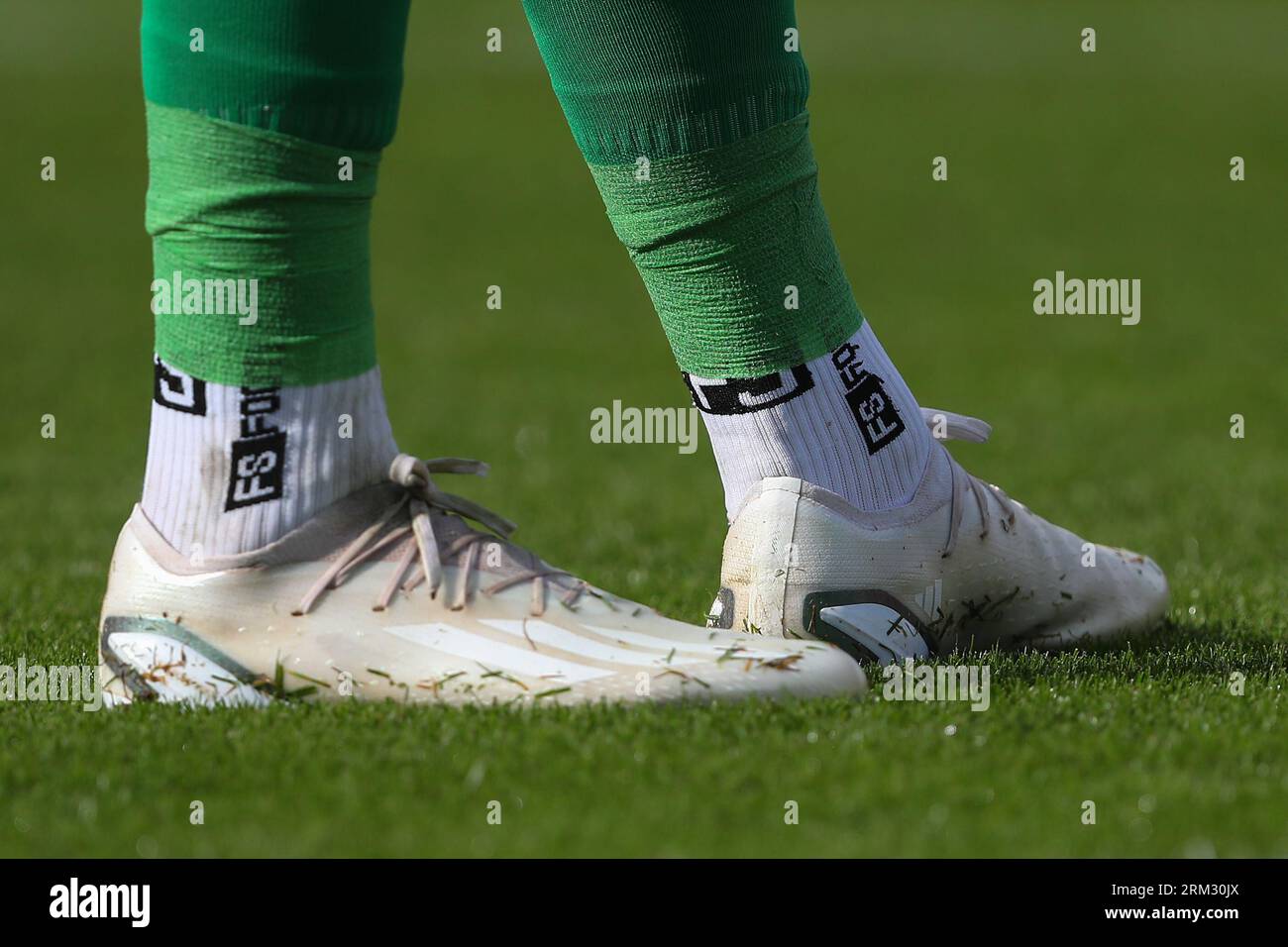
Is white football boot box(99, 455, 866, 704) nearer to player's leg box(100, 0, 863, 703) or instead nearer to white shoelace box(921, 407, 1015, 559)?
player's leg box(100, 0, 863, 703)

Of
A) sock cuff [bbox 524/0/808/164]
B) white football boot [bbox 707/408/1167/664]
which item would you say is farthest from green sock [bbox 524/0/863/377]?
white football boot [bbox 707/408/1167/664]

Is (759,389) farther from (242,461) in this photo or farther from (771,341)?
(242,461)

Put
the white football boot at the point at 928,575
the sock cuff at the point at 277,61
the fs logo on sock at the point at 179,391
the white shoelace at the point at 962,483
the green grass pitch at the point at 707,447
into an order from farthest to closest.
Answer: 1. the white shoelace at the point at 962,483
2. the white football boot at the point at 928,575
3. the fs logo on sock at the point at 179,391
4. the sock cuff at the point at 277,61
5. the green grass pitch at the point at 707,447

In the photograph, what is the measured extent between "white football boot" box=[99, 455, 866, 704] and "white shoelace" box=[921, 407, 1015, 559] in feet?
1.36

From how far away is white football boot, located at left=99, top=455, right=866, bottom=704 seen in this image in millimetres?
2020

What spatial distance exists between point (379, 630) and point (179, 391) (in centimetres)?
40

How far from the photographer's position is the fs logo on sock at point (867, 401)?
2.30m

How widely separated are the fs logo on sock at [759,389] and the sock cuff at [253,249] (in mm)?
498

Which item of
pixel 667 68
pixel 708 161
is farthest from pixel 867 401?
pixel 667 68

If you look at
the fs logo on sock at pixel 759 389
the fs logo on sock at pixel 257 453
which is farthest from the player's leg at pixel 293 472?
the fs logo on sock at pixel 759 389

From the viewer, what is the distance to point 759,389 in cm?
226

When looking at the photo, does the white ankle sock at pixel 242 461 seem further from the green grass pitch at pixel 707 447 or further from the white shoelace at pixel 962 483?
the white shoelace at pixel 962 483

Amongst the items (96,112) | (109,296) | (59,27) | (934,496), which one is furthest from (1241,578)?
(59,27)

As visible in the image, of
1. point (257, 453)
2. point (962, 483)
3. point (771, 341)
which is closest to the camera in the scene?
point (257, 453)
